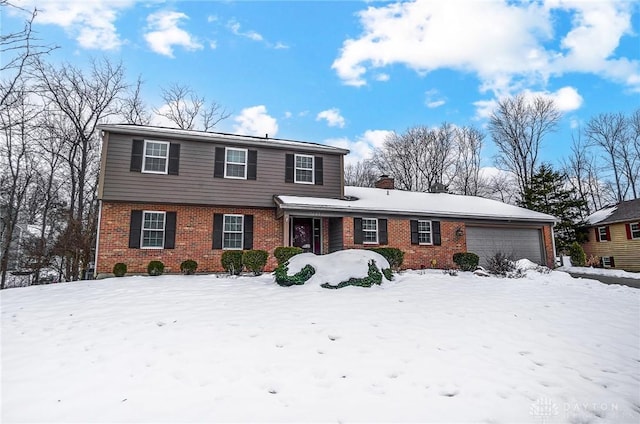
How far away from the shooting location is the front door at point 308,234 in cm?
1366

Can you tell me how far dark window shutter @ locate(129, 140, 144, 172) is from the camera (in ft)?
38.5

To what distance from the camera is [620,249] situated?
18312 mm

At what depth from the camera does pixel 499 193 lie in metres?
29.8

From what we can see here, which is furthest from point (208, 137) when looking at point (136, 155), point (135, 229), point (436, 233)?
point (436, 233)

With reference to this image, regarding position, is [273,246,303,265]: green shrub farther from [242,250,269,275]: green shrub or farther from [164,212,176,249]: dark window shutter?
[164,212,176,249]: dark window shutter

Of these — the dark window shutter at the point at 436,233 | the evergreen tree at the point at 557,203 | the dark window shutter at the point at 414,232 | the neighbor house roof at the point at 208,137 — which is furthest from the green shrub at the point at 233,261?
the evergreen tree at the point at 557,203

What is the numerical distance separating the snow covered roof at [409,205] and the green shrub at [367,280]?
175 inches

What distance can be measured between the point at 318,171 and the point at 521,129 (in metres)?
21.5

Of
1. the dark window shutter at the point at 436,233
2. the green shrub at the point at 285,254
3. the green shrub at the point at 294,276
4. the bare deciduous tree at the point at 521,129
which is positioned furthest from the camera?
the bare deciduous tree at the point at 521,129

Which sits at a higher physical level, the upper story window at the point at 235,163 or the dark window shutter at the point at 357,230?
the upper story window at the point at 235,163

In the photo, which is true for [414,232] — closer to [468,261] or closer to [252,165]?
[468,261]

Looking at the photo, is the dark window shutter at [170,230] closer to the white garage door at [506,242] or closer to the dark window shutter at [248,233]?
the dark window shutter at [248,233]

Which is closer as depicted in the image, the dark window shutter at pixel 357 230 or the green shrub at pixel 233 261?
the green shrub at pixel 233 261

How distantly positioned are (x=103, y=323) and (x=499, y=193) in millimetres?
31492
